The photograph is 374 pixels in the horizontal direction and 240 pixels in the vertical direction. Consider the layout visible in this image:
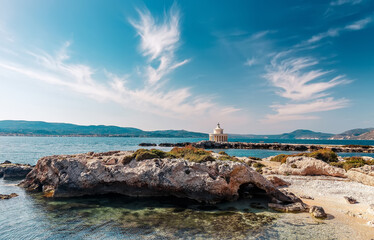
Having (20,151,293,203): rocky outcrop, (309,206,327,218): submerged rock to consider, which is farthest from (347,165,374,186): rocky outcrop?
(309,206,327,218): submerged rock

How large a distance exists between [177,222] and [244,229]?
2919mm

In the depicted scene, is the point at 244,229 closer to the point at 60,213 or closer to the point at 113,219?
the point at 113,219

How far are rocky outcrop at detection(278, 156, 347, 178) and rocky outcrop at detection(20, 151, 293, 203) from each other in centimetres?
841

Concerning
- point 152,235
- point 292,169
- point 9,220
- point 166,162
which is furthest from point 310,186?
point 9,220

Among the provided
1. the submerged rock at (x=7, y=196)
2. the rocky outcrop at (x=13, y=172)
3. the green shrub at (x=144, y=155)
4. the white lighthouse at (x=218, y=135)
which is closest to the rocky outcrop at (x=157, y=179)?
the green shrub at (x=144, y=155)

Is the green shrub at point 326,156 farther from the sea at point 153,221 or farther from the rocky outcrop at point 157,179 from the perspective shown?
the sea at point 153,221

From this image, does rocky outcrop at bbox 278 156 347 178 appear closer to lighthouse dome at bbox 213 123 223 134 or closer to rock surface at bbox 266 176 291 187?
rock surface at bbox 266 176 291 187

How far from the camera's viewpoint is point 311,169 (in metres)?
19.5

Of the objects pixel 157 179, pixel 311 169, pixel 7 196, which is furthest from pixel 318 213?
pixel 7 196

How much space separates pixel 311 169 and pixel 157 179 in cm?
1549

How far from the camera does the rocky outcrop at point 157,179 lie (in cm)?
1202

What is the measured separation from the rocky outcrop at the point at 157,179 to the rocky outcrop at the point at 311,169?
841 centimetres

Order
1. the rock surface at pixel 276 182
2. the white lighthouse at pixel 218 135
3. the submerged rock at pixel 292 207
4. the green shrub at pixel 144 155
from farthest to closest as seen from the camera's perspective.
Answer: the white lighthouse at pixel 218 135 < the rock surface at pixel 276 182 < the green shrub at pixel 144 155 < the submerged rock at pixel 292 207

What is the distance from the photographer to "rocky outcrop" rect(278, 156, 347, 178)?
18689 millimetres
